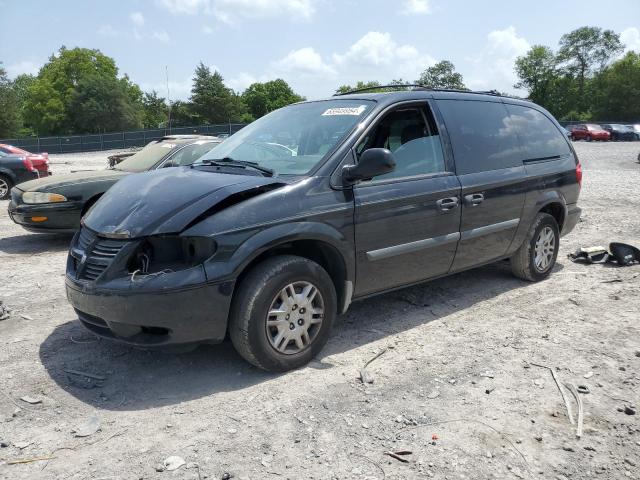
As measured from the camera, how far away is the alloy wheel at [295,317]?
360 cm

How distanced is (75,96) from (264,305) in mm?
78798

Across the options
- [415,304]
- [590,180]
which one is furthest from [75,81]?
[415,304]

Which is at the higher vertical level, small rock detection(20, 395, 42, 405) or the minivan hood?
Answer: the minivan hood

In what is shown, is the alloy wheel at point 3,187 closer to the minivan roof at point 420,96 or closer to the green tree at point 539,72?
the minivan roof at point 420,96

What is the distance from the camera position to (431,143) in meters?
4.64

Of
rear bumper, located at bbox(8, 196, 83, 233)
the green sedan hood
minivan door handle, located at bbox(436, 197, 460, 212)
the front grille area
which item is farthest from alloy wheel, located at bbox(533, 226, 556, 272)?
rear bumper, located at bbox(8, 196, 83, 233)

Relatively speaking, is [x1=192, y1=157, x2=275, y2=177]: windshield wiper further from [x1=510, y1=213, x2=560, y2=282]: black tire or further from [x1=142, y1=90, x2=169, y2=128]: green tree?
[x1=142, y1=90, x2=169, y2=128]: green tree

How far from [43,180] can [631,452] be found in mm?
7805

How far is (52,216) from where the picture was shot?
7402 millimetres

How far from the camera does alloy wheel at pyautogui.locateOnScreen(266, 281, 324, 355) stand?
3600 millimetres

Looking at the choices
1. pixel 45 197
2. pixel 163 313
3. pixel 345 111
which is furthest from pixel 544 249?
pixel 45 197

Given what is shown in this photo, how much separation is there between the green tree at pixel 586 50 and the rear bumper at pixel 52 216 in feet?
312

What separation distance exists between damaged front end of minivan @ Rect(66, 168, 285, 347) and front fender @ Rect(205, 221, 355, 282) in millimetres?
30

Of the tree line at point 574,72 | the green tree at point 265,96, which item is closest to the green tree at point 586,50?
the tree line at point 574,72
